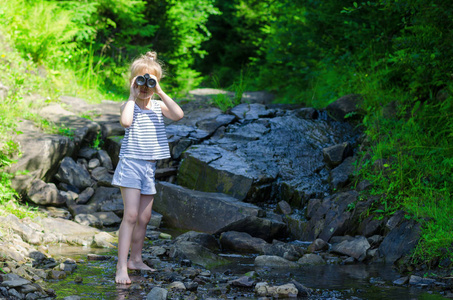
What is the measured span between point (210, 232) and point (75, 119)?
12.5 feet

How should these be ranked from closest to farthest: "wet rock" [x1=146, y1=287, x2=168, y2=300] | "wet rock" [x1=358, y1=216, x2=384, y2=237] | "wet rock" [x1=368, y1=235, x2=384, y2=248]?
"wet rock" [x1=146, y1=287, x2=168, y2=300] → "wet rock" [x1=368, y1=235, x2=384, y2=248] → "wet rock" [x1=358, y1=216, x2=384, y2=237]

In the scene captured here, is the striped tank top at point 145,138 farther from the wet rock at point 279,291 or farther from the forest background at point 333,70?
the forest background at point 333,70

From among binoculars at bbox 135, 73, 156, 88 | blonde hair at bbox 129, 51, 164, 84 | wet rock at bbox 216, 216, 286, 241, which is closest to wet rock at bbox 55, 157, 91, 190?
wet rock at bbox 216, 216, 286, 241

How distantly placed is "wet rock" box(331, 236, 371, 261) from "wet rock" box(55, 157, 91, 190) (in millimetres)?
4219

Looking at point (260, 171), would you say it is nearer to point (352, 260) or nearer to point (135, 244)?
point (352, 260)

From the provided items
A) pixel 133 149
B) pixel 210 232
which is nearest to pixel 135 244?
pixel 133 149

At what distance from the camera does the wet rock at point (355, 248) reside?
5301 millimetres

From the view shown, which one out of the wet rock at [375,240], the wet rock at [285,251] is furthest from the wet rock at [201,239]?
the wet rock at [375,240]

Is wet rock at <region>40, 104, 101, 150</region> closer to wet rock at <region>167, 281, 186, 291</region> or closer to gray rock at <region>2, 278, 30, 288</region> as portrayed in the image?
gray rock at <region>2, 278, 30, 288</region>

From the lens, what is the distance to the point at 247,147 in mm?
8188

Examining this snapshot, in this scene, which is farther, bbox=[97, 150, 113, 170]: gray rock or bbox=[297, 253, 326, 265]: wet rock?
bbox=[97, 150, 113, 170]: gray rock

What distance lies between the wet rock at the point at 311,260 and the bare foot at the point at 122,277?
1992 millimetres

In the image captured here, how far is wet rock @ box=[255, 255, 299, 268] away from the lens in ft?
16.2

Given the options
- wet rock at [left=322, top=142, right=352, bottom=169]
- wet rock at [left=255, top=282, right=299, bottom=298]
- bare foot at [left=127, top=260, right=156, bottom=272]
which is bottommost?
bare foot at [left=127, top=260, right=156, bottom=272]
